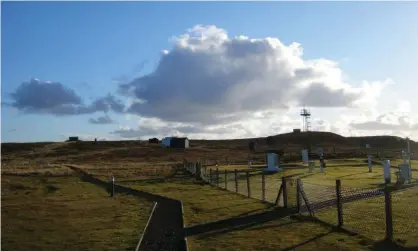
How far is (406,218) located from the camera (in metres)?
14.3

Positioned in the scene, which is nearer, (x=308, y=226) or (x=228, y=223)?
(x=308, y=226)

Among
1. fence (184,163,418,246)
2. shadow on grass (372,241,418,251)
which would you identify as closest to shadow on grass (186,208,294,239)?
fence (184,163,418,246)

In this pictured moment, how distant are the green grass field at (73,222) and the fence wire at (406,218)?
6435mm

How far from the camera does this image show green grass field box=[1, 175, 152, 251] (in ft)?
40.7

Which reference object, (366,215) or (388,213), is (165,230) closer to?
(366,215)

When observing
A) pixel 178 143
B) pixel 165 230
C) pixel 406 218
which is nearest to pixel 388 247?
pixel 406 218

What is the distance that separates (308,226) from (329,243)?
7.54 feet

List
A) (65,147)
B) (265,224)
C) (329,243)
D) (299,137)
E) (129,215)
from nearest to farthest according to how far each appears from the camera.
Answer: (329,243), (265,224), (129,215), (65,147), (299,137)

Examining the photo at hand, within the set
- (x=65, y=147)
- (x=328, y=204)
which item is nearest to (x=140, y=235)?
(x=328, y=204)

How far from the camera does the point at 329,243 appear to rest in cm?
Answer: 1115

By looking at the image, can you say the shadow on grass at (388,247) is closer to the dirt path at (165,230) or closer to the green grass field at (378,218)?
the green grass field at (378,218)

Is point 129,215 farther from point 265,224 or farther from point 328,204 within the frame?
point 328,204

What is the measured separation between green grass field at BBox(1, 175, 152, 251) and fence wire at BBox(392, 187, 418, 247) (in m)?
6.44

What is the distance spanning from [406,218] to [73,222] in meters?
10.5
